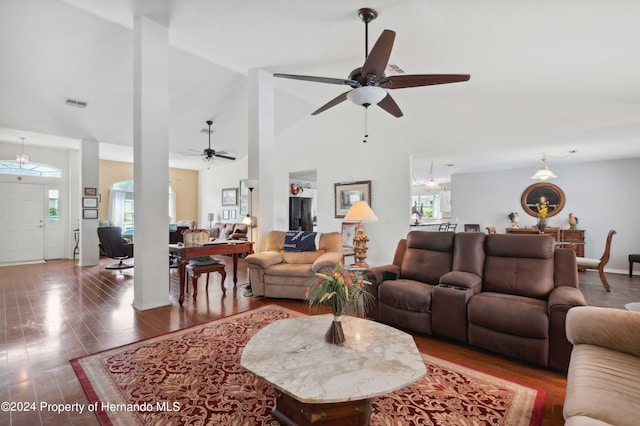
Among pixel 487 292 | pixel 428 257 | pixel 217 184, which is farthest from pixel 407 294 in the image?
pixel 217 184

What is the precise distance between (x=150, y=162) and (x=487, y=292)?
4104 mm

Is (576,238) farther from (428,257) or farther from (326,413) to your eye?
(326,413)

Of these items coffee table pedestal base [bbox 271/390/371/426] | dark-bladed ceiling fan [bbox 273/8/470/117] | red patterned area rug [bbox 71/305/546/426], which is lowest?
red patterned area rug [bbox 71/305/546/426]

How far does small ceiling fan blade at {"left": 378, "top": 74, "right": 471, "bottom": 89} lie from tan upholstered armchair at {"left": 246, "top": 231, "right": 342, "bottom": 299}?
89.0 inches

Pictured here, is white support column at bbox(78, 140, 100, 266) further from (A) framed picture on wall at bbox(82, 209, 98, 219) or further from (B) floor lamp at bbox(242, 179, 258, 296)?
(B) floor lamp at bbox(242, 179, 258, 296)

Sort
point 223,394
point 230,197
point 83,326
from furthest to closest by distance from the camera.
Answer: point 230,197
point 83,326
point 223,394

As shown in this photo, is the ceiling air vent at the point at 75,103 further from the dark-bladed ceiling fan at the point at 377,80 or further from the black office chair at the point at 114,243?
the dark-bladed ceiling fan at the point at 377,80

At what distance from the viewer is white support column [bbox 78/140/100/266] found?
6.88 m

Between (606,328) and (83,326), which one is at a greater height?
(606,328)

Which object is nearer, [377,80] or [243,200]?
[377,80]

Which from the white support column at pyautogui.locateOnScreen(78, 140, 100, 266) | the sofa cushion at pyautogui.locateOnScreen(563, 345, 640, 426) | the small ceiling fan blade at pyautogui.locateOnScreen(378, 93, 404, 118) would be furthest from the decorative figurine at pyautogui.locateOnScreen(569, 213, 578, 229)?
the white support column at pyautogui.locateOnScreen(78, 140, 100, 266)

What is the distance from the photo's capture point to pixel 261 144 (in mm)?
5109

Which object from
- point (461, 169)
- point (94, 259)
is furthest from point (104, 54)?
point (461, 169)

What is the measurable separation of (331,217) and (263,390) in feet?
16.5
